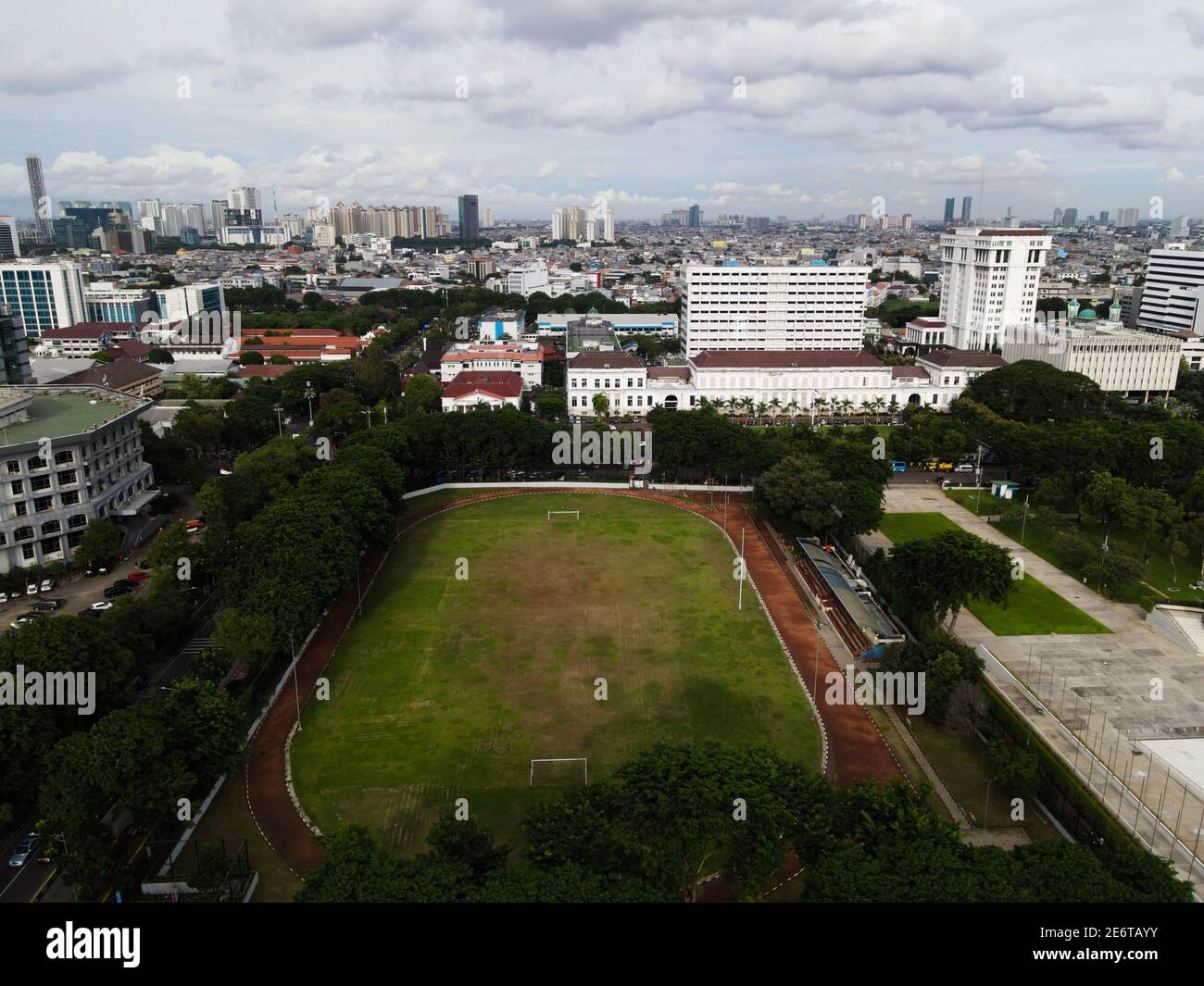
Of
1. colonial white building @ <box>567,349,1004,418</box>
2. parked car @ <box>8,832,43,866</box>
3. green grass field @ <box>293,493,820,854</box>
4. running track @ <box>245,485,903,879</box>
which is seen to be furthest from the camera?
colonial white building @ <box>567,349,1004,418</box>

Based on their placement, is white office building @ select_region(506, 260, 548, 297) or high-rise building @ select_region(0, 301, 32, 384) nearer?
high-rise building @ select_region(0, 301, 32, 384)

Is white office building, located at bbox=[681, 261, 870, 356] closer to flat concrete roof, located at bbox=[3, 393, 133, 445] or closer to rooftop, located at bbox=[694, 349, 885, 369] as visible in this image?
rooftop, located at bbox=[694, 349, 885, 369]

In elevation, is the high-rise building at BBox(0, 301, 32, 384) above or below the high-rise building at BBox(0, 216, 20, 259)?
below

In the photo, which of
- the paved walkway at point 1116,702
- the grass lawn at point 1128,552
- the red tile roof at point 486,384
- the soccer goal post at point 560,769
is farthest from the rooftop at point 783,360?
the soccer goal post at point 560,769

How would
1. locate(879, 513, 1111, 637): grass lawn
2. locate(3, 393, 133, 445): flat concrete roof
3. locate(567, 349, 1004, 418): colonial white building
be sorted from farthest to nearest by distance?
locate(567, 349, 1004, 418): colonial white building, locate(3, 393, 133, 445): flat concrete roof, locate(879, 513, 1111, 637): grass lawn

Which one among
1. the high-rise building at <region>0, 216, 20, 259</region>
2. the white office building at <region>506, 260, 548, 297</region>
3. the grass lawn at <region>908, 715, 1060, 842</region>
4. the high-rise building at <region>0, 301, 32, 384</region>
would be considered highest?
the high-rise building at <region>0, 216, 20, 259</region>

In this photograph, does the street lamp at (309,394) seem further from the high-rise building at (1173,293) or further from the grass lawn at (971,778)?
the high-rise building at (1173,293)

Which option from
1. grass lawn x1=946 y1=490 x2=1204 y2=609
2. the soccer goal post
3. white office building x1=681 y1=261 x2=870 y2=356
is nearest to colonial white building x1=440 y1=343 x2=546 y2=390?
white office building x1=681 y1=261 x2=870 y2=356

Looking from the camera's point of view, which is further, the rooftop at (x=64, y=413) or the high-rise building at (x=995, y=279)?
the high-rise building at (x=995, y=279)
